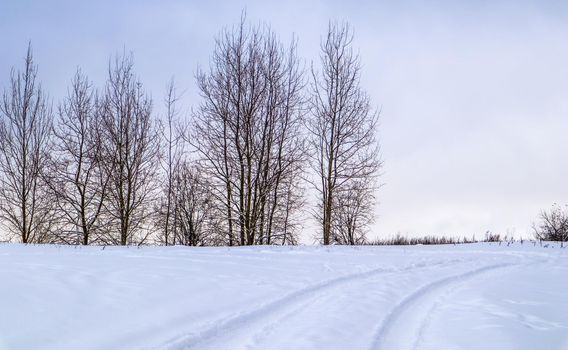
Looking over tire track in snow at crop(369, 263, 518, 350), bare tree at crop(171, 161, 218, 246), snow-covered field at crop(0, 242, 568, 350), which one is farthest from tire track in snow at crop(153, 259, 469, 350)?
bare tree at crop(171, 161, 218, 246)

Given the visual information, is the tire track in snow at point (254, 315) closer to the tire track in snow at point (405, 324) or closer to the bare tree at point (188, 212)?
the tire track in snow at point (405, 324)

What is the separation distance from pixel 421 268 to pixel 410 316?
3.75 metres

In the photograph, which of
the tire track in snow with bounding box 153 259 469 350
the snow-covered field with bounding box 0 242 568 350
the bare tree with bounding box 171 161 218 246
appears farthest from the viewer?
the bare tree with bounding box 171 161 218 246

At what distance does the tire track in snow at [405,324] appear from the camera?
160 inches

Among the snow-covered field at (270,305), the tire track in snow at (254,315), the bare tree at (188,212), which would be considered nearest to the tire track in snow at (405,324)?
the snow-covered field at (270,305)

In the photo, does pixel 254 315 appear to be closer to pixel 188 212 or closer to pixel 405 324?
pixel 405 324

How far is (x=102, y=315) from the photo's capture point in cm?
438

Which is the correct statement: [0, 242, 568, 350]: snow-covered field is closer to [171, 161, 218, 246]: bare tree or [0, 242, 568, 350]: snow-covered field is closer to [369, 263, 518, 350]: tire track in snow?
[369, 263, 518, 350]: tire track in snow

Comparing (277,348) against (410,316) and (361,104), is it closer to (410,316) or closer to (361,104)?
(410,316)

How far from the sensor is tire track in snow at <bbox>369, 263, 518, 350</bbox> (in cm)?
407

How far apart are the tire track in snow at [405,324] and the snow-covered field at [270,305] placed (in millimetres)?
16

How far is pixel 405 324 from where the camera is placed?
185 inches

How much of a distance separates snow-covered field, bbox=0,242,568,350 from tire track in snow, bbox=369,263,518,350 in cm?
2

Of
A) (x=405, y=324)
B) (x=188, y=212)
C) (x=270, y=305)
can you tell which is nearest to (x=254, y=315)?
(x=270, y=305)
